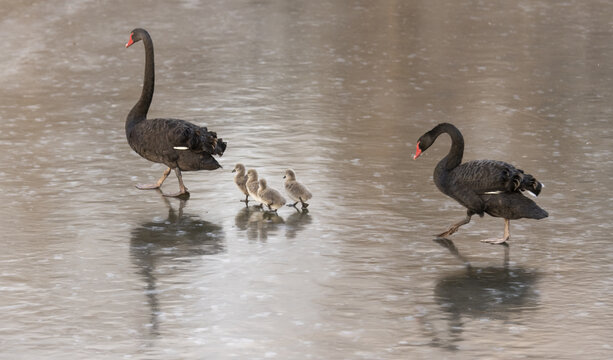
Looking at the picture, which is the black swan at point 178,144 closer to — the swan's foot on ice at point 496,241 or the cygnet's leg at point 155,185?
the cygnet's leg at point 155,185

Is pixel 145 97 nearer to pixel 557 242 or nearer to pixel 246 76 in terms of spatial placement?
pixel 557 242

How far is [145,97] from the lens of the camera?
12211 millimetres

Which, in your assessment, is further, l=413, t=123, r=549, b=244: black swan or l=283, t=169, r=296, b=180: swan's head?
l=283, t=169, r=296, b=180: swan's head

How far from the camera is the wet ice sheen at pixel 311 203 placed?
7941 millimetres

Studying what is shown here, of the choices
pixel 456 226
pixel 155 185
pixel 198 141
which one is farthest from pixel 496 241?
pixel 155 185

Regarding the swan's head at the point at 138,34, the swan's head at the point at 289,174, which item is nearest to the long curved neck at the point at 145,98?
the swan's head at the point at 138,34

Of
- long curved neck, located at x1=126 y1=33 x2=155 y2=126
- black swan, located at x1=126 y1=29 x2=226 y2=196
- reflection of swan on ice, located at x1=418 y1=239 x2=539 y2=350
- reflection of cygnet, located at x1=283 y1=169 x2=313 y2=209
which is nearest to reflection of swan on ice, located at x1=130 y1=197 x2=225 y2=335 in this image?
black swan, located at x1=126 y1=29 x2=226 y2=196

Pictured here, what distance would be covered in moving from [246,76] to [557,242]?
9.28m

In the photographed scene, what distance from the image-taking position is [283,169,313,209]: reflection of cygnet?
11.2m

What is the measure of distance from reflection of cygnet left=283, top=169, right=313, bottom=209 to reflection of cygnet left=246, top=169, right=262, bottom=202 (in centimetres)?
33

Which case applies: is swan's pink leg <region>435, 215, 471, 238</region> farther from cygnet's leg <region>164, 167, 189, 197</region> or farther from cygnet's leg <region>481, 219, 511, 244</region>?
cygnet's leg <region>164, 167, 189, 197</region>

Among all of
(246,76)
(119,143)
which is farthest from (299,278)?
(246,76)

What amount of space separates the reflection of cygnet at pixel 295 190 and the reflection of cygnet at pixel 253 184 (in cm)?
33

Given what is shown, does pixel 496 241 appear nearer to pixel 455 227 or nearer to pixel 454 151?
pixel 455 227
